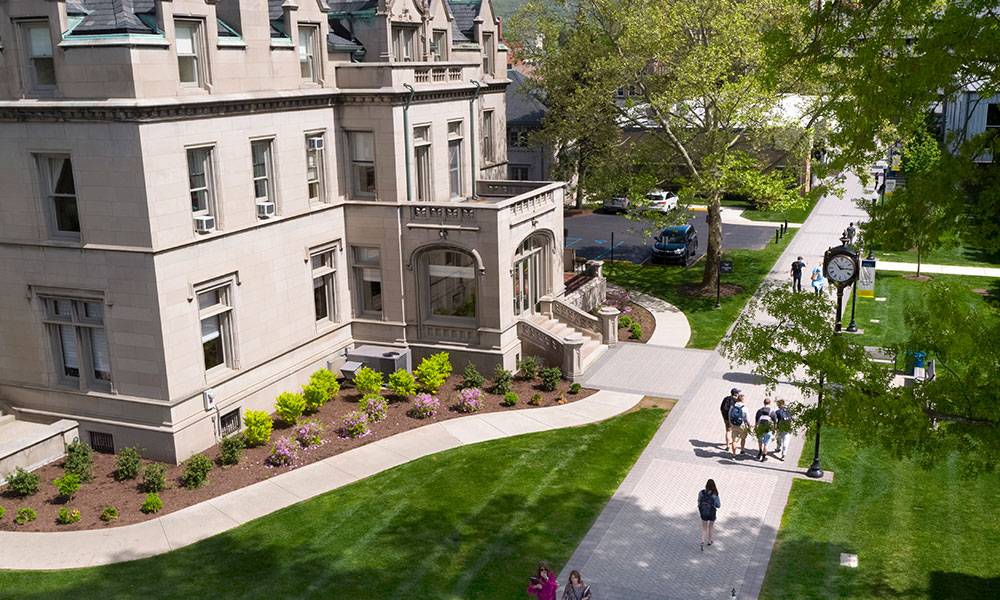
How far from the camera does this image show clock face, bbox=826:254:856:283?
25531 mm

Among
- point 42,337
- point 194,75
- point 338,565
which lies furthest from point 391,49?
point 338,565

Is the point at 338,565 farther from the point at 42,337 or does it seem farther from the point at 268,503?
the point at 42,337

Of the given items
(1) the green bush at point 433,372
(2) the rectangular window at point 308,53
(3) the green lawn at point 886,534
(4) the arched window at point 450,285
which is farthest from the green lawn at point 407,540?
(2) the rectangular window at point 308,53

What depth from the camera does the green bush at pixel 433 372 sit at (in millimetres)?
28516

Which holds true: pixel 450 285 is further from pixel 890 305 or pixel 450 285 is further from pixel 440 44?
pixel 890 305

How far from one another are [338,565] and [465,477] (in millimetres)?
4987

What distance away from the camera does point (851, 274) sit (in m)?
25.6

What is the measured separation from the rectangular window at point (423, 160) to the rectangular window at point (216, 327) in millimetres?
8765

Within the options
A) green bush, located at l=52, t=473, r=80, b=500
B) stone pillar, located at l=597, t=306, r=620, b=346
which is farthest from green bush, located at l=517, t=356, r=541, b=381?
green bush, located at l=52, t=473, r=80, b=500

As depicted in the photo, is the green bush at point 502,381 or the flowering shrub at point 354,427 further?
the green bush at point 502,381

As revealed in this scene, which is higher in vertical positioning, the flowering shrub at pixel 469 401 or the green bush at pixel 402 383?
the green bush at pixel 402 383

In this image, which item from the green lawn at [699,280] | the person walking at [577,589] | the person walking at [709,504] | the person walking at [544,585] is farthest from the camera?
the green lawn at [699,280]

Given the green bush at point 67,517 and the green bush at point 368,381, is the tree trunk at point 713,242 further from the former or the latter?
the green bush at point 67,517

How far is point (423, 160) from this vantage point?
103 ft
